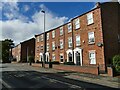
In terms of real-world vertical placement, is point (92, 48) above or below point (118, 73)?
above

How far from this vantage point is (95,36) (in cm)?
2486

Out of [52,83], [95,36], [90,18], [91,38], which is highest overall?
[90,18]

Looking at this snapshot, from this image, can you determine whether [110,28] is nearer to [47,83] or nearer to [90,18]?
[90,18]

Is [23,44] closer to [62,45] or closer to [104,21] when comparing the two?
[62,45]

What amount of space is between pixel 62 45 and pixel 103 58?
42.3ft

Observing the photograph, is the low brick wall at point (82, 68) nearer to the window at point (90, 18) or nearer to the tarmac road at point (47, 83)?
the tarmac road at point (47, 83)

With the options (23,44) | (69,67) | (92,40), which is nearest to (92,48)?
(92,40)

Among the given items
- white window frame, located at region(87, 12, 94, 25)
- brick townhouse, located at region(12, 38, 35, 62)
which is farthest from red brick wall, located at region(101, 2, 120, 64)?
brick townhouse, located at region(12, 38, 35, 62)

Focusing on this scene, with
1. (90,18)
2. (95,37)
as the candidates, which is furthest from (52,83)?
(90,18)

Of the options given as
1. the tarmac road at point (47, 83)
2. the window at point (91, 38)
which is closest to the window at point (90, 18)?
the window at point (91, 38)

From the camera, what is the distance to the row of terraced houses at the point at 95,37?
77.8ft

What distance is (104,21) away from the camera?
958 inches

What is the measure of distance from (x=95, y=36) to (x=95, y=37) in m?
0.15

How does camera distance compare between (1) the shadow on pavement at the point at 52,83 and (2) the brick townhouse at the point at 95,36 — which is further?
(2) the brick townhouse at the point at 95,36
